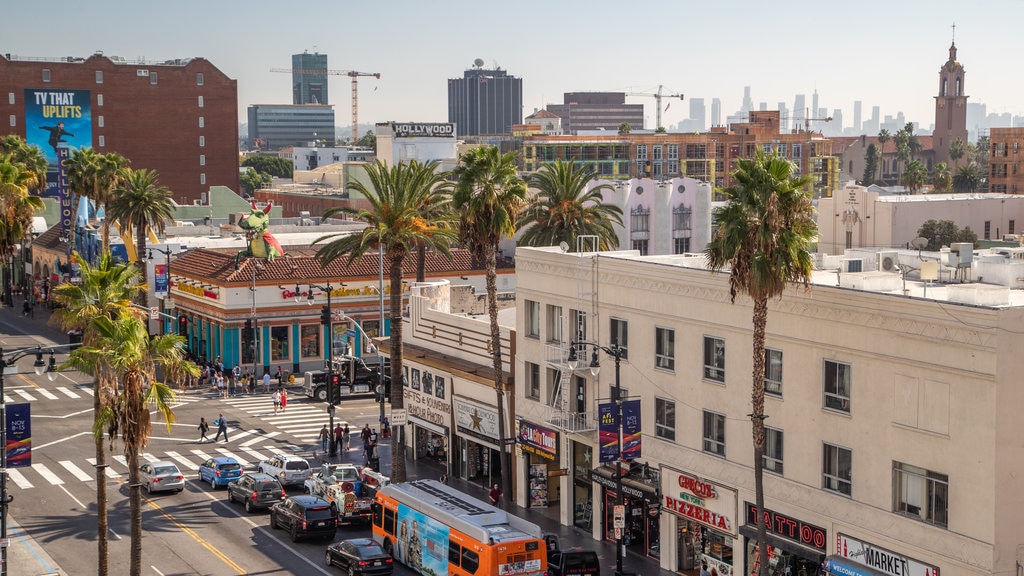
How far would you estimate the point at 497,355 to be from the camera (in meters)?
54.8

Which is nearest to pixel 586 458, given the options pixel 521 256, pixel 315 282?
pixel 521 256

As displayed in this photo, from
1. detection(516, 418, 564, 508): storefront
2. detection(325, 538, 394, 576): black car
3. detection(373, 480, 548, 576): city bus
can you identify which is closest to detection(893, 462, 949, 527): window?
detection(373, 480, 548, 576): city bus

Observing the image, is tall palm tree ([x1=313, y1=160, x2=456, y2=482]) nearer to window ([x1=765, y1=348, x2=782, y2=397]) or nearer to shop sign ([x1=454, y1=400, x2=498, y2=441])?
shop sign ([x1=454, y1=400, x2=498, y2=441])

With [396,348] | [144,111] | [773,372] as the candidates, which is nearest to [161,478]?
[396,348]

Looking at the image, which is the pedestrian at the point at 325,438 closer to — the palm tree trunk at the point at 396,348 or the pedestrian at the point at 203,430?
the pedestrian at the point at 203,430

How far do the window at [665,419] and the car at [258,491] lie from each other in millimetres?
17556

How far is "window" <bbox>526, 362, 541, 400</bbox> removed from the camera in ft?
180

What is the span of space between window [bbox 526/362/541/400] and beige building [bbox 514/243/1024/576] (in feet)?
0.22

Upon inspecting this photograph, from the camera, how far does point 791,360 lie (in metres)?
41.1

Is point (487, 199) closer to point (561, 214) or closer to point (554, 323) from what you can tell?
point (554, 323)

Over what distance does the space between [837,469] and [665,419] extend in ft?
29.4

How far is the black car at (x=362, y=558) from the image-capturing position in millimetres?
45406

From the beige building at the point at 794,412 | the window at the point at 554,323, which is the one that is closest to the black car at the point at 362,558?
the beige building at the point at 794,412

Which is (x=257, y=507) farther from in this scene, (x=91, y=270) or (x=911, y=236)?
(x=911, y=236)
